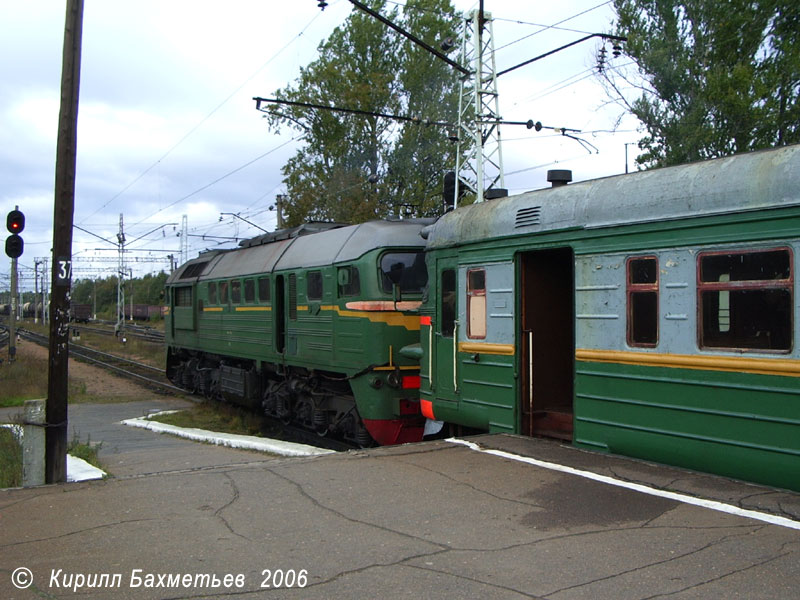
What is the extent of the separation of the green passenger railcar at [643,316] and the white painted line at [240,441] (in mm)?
2008

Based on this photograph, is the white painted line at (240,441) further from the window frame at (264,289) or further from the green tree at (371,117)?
the green tree at (371,117)

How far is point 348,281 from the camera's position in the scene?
11.3 meters

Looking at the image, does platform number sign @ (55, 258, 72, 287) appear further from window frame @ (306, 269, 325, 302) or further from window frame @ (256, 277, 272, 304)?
window frame @ (256, 277, 272, 304)

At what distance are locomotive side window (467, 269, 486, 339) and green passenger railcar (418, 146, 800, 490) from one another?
0.06 ft

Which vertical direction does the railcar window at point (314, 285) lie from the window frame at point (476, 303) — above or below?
above

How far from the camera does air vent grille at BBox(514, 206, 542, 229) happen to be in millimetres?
7824

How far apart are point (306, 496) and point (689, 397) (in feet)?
10.6

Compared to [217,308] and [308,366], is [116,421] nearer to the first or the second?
[217,308]

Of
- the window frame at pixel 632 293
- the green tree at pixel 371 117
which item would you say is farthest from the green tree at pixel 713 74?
the window frame at pixel 632 293

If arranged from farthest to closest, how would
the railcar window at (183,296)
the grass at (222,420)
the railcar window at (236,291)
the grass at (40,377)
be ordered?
the grass at (40,377) < the railcar window at (183,296) < the railcar window at (236,291) < the grass at (222,420)

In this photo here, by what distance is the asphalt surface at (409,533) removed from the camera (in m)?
4.31

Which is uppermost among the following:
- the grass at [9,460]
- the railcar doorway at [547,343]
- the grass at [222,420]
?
the railcar doorway at [547,343]

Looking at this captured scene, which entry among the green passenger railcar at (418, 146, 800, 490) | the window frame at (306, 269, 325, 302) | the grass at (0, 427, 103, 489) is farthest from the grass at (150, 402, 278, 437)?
the green passenger railcar at (418, 146, 800, 490)

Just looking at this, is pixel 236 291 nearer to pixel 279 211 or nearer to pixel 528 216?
pixel 528 216
